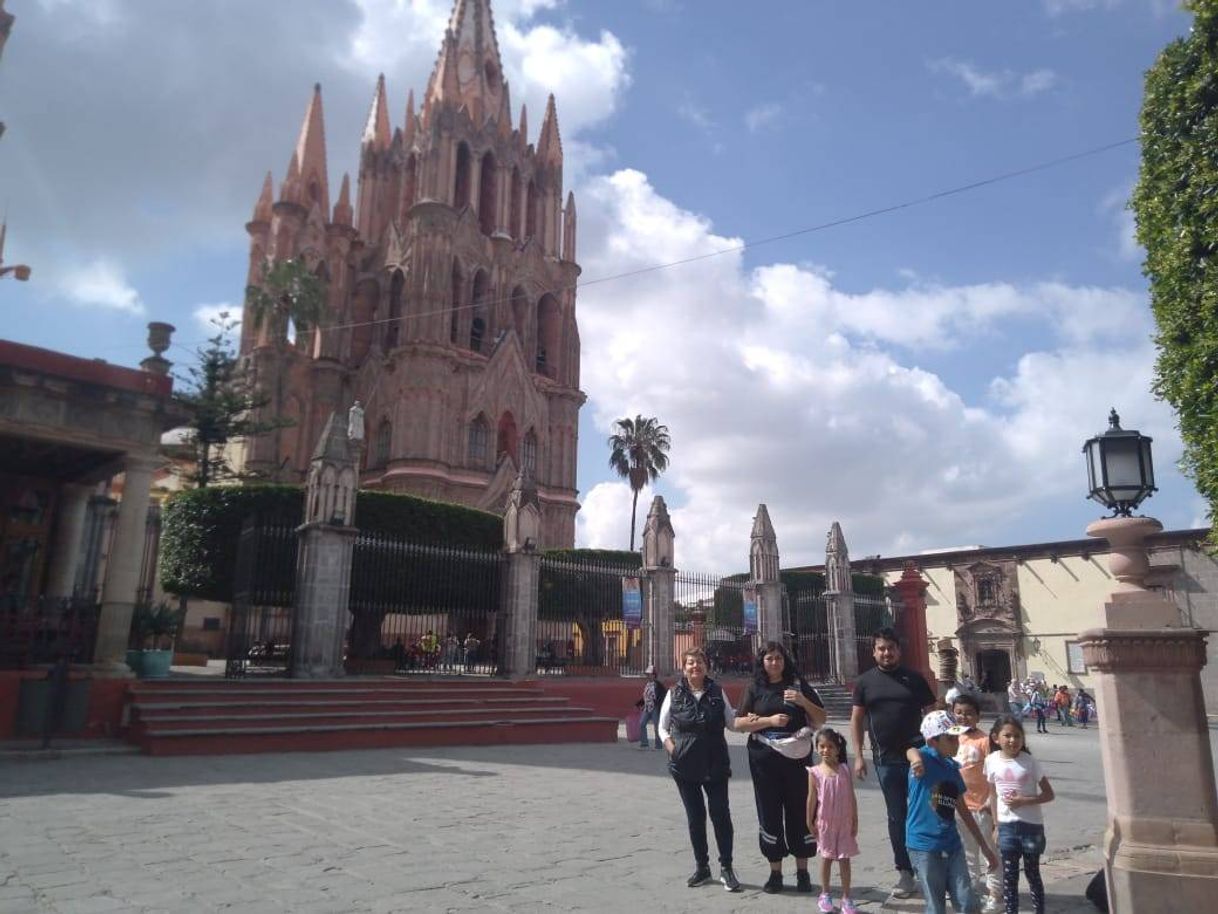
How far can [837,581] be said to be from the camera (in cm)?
2477

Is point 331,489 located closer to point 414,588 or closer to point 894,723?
point 414,588

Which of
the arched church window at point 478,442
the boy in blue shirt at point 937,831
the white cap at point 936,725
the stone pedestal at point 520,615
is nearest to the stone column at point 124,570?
the stone pedestal at point 520,615

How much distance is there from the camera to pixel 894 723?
5504 mm

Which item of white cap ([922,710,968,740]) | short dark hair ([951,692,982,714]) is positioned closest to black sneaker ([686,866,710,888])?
white cap ([922,710,968,740])

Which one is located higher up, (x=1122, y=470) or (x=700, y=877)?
(x=1122, y=470)

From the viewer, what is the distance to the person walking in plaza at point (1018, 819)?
4852 mm

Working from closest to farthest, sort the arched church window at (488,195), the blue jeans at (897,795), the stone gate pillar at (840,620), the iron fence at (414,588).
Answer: the blue jeans at (897,795)
the iron fence at (414,588)
the stone gate pillar at (840,620)
the arched church window at (488,195)

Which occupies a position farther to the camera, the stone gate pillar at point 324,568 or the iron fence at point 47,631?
the stone gate pillar at point 324,568

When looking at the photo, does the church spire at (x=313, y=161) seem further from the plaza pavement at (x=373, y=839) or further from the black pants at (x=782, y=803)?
the black pants at (x=782, y=803)

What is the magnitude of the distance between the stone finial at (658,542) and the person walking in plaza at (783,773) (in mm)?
14491

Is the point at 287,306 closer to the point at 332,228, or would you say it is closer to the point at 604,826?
the point at 332,228

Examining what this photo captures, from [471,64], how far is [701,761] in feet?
150

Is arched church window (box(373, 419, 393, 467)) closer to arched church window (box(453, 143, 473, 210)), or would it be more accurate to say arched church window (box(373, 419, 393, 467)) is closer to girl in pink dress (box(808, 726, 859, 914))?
arched church window (box(453, 143, 473, 210))

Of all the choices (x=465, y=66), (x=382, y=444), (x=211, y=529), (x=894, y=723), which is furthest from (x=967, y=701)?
(x=465, y=66)
